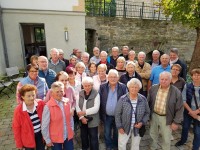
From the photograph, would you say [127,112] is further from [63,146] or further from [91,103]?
[63,146]

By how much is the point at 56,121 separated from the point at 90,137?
1098 mm

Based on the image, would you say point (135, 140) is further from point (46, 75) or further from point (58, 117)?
point (46, 75)

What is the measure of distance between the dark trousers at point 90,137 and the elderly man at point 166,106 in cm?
123

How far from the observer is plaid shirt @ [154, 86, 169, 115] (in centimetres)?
347

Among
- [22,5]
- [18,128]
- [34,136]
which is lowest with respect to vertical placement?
[34,136]

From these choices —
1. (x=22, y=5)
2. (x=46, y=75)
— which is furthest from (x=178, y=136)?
(x=22, y=5)

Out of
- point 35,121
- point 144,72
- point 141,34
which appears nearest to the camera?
point 35,121

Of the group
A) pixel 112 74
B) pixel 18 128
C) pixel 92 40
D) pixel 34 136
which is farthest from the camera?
pixel 92 40

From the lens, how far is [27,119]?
283 cm

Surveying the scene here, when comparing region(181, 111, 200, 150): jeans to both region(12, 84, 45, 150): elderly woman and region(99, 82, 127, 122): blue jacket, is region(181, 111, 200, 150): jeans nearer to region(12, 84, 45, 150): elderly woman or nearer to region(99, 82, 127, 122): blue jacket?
region(99, 82, 127, 122): blue jacket

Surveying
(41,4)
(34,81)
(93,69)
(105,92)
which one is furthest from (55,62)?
(41,4)

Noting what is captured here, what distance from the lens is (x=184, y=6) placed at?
777cm

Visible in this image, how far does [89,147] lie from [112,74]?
1.71 metres

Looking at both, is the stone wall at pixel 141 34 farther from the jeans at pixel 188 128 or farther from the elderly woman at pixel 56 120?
the elderly woman at pixel 56 120
